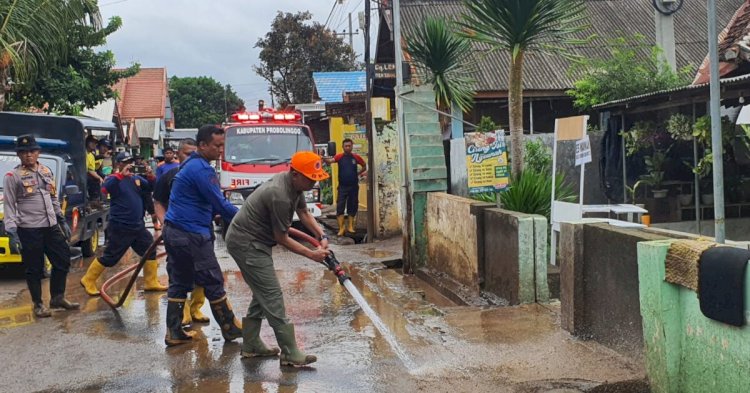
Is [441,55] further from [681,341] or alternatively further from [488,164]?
[681,341]

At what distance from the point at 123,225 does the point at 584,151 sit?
5545mm

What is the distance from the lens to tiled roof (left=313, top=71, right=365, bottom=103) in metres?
29.7

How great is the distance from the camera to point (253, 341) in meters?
6.06

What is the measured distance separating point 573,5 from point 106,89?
1380 centimetres

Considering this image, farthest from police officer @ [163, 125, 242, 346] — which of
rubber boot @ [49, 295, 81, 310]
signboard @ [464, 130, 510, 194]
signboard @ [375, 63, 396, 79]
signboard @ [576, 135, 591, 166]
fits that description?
signboard @ [375, 63, 396, 79]

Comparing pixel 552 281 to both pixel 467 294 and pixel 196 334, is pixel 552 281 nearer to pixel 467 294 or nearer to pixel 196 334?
pixel 467 294

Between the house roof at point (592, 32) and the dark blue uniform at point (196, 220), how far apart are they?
1338 cm

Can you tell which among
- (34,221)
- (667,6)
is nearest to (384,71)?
(667,6)

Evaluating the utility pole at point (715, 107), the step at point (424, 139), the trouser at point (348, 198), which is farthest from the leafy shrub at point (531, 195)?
the utility pole at point (715, 107)

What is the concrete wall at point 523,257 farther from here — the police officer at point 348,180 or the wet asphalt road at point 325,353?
the police officer at point 348,180

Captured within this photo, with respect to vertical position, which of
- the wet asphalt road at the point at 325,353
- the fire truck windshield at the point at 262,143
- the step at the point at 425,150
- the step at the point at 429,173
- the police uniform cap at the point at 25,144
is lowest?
the wet asphalt road at the point at 325,353

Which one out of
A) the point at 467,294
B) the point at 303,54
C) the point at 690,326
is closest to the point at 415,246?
the point at 467,294

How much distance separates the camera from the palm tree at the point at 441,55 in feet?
42.3

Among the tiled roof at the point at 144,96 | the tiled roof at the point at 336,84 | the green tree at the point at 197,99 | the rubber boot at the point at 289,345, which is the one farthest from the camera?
the green tree at the point at 197,99
